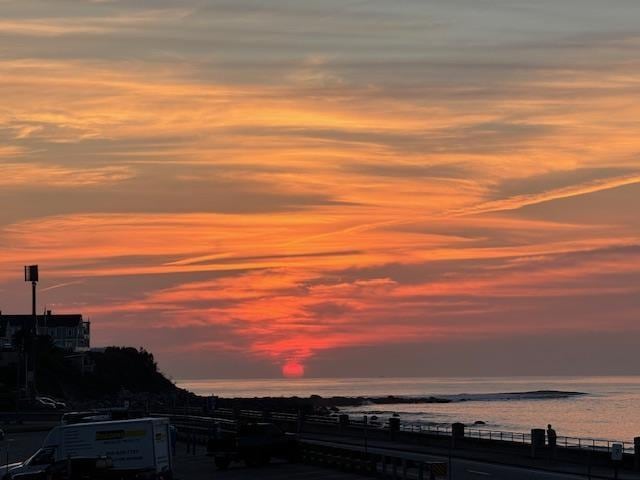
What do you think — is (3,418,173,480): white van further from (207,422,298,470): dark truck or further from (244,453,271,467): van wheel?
(244,453,271,467): van wheel

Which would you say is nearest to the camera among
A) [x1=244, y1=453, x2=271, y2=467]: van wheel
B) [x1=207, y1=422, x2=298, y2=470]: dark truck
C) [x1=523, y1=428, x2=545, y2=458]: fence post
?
[x1=523, y1=428, x2=545, y2=458]: fence post

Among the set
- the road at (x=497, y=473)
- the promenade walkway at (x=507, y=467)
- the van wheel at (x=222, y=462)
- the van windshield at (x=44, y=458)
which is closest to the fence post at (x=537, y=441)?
the promenade walkway at (x=507, y=467)

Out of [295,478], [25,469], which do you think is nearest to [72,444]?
[25,469]

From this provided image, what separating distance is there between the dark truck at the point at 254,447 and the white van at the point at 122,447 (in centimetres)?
1069

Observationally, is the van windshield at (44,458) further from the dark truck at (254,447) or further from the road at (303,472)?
the dark truck at (254,447)

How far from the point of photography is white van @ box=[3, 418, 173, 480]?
4916cm

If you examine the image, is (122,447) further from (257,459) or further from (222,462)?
(257,459)

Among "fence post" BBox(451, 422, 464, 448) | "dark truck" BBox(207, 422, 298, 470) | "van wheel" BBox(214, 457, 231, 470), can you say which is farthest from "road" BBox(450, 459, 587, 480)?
"van wheel" BBox(214, 457, 231, 470)

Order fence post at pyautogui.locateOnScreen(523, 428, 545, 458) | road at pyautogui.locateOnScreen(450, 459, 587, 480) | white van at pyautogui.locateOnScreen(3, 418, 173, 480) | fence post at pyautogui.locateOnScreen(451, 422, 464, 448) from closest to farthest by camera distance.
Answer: road at pyautogui.locateOnScreen(450, 459, 587, 480) → white van at pyautogui.locateOnScreen(3, 418, 173, 480) → fence post at pyautogui.locateOnScreen(523, 428, 545, 458) → fence post at pyautogui.locateOnScreen(451, 422, 464, 448)

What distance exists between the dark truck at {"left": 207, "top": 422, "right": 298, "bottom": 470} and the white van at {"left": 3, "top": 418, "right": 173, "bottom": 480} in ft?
35.1

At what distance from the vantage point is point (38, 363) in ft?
622

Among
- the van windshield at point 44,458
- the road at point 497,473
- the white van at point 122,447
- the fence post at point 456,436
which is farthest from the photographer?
the fence post at point 456,436

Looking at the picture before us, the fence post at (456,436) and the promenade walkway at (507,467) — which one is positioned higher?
the fence post at (456,436)

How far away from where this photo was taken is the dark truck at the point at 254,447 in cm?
6119
